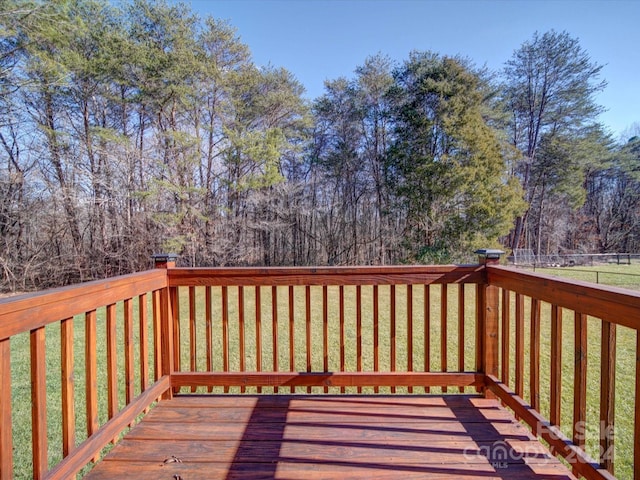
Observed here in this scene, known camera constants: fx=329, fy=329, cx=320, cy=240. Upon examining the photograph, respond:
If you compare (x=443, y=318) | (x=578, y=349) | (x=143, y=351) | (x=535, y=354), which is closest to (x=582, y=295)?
(x=578, y=349)

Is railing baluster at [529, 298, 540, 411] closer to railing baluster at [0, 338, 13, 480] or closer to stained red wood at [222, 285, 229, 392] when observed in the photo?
stained red wood at [222, 285, 229, 392]

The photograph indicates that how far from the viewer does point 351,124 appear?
47.4 ft

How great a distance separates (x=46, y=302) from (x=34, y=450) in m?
0.49

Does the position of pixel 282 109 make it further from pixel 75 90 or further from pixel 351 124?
pixel 75 90

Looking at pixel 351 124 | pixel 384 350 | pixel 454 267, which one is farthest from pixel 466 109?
pixel 454 267

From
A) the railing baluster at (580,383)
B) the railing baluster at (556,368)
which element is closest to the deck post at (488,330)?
the railing baluster at (556,368)

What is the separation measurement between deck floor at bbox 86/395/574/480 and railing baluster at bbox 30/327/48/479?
0.31 m

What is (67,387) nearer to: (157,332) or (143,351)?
(143,351)

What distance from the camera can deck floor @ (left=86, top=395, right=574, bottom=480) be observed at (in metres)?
1.37

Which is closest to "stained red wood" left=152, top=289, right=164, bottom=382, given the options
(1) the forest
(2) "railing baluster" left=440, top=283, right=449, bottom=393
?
(2) "railing baluster" left=440, top=283, right=449, bottom=393

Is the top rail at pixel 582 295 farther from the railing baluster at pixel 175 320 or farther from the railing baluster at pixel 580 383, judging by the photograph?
the railing baluster at pixel 175 320

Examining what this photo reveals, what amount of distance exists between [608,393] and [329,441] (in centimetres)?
114

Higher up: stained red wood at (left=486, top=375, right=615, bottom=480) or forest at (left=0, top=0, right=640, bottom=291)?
forest at (left=0, top=0, right=640, bottom=291)

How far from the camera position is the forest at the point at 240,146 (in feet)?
32.6
